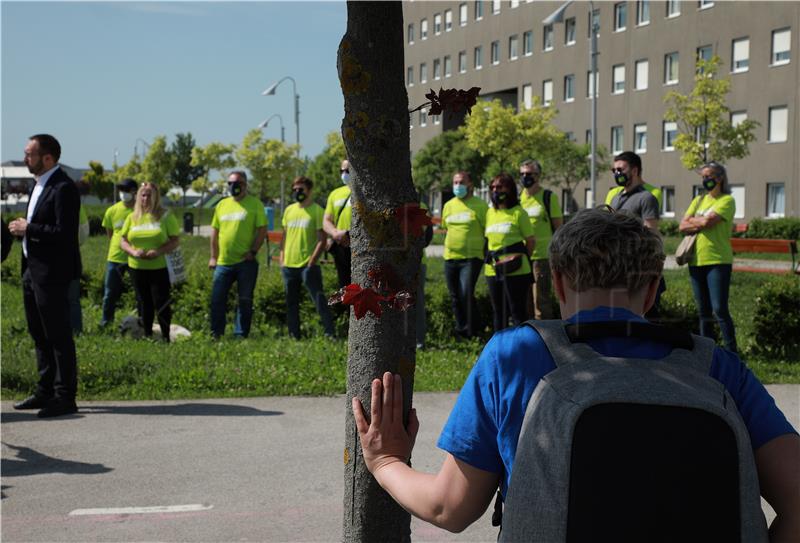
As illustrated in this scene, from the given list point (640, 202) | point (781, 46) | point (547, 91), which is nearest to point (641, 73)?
point (547, 91)

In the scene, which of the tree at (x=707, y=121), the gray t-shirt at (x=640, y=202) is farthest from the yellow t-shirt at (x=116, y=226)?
the tree at (x=707, y=121)

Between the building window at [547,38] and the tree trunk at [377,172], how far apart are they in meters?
63.0

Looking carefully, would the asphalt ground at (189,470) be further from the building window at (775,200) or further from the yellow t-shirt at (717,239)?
the building window at (775,200)

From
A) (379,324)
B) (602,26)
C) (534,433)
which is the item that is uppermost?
(602,26)

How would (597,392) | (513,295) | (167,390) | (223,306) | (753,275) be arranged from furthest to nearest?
(753,275) → (223,306) → (513,295) → (167,390) → (597,392)

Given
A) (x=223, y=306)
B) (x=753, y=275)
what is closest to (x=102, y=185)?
(x=753, y=275)

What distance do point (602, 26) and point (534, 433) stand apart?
5915cm

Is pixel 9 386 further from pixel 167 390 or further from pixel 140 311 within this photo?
pixel 140 311

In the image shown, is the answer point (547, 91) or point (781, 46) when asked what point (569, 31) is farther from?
point (781, 46)

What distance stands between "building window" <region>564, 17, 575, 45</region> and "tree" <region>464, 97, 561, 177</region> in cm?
894

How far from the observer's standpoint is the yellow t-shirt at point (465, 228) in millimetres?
11258

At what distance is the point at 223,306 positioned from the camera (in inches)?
450

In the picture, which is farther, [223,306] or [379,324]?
[223,306]

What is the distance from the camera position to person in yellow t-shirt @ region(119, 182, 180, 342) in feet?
36.8
